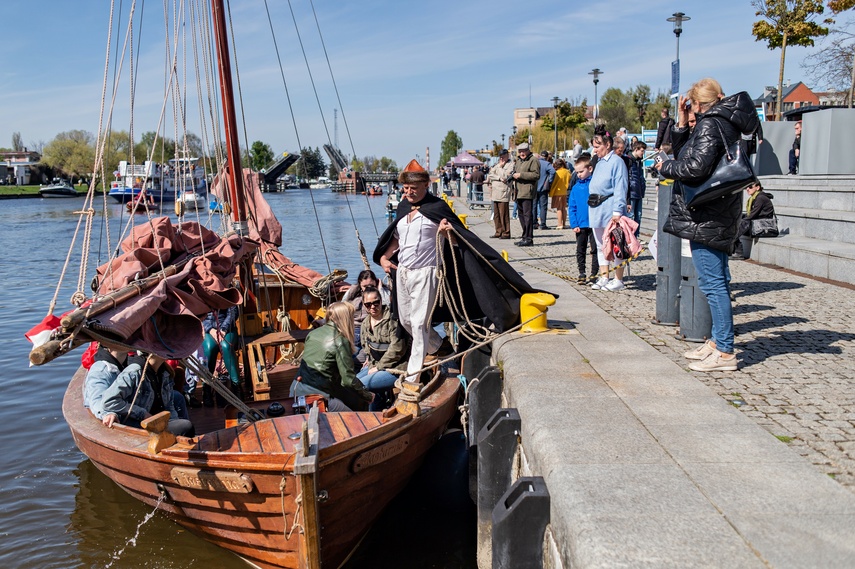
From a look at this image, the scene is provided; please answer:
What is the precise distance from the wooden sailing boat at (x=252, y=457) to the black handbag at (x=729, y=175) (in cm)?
264

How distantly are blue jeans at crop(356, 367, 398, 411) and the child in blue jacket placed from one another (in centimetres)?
429

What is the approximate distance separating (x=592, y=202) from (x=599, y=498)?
20.8 ft

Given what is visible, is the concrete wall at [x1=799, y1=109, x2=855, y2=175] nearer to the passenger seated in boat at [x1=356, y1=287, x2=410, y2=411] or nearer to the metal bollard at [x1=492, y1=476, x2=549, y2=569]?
the passenger seated in boat at [x1=356, y1=287, x2=410, y2=411]

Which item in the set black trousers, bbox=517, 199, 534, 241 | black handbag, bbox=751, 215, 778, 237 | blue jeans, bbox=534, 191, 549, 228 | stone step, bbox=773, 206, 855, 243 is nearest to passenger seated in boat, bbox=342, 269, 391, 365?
black handbag, bbox=751, 215, 778, 237

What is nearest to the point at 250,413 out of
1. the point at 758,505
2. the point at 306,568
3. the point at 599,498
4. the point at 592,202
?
the point at 306,568

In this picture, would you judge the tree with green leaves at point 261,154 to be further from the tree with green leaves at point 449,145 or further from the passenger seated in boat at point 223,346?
the passenger seated in boat at point 223,346

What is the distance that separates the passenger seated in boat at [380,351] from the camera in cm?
687

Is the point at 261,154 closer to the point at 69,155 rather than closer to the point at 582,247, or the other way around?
the point at 69,155

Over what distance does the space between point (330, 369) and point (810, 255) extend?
7700 mm

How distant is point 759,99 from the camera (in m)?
46.4

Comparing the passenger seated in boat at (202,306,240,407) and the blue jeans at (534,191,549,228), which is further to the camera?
the blue jeans at (534,191,549,228)

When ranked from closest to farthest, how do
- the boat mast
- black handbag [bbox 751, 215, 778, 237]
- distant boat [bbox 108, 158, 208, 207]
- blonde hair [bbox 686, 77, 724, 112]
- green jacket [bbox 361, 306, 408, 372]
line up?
blonde hair [bbox 686, 77, 724, 112] → green jacket [bbox 361, 306, 408, 372] → distant boat [bbox 108, 158, 208, 207] → the boat mast → black handbag [bbox 751, 215, 778, 237]

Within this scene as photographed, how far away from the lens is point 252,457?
188 inches

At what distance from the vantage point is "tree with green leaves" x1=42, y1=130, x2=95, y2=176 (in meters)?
120
